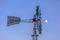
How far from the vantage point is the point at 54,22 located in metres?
5.71

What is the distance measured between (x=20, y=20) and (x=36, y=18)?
14.3 inches

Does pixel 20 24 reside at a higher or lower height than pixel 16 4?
lower

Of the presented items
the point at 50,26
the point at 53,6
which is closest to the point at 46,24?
the point at 50,26

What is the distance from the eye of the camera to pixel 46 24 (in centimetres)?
566

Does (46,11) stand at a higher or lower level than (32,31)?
higher

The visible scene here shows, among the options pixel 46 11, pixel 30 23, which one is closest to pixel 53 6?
pixel 46 11

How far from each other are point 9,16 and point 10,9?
20 centimetres

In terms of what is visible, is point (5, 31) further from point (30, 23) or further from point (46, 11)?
point (46, 11)

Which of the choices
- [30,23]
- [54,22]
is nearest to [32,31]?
[30,23]

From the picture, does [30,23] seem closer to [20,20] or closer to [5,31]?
[20,20]

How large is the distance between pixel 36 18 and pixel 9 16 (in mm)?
606

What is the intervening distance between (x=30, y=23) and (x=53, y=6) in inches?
26.9

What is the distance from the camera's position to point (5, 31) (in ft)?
18.1

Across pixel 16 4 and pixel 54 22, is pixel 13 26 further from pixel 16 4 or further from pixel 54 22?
pixel 54 22
